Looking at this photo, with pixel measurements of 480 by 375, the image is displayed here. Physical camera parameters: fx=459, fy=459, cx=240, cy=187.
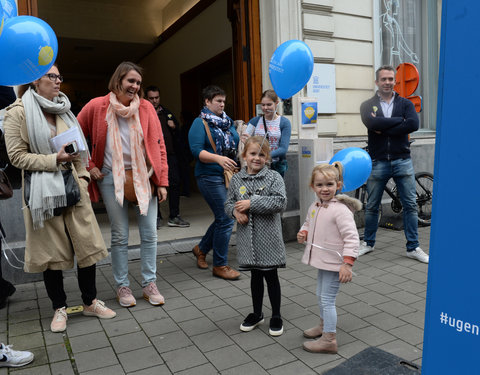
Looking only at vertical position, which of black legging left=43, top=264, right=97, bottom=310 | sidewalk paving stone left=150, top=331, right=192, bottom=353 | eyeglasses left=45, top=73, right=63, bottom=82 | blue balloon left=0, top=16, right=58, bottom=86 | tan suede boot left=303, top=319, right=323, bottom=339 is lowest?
sidewalk paving stone left=150, top=331, right=192, bottom=353

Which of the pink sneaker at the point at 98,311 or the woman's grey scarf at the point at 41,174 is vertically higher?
the woman's grey scarf at the point at 41,174

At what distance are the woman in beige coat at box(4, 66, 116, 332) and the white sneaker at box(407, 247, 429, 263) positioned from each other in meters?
3.46

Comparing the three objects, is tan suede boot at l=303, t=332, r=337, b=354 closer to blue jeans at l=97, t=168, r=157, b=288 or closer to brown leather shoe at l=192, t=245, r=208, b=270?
blue jeans at l=97, t=168, r=157, b=288

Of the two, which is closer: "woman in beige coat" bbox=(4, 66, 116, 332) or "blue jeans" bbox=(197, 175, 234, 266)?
"woman in beige coat" bbox=(4, 66, 116, 332)

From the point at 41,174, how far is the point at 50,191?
0.16m

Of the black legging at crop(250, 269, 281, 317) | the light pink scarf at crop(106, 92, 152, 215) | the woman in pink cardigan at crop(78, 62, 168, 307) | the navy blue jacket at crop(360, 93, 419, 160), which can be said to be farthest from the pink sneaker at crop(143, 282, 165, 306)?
the navy blue jacket at crop(360, 93, 419, 160)

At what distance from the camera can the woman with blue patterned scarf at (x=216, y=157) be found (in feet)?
14.9

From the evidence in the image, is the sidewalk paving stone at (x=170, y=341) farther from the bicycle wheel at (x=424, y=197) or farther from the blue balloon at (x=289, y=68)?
the bicycle wheel at (x=424, y=197)

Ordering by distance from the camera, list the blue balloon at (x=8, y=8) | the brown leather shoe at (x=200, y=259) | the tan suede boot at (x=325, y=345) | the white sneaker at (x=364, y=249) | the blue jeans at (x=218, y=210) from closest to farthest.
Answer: the blue balloon at (x=8, y=8) → the tan suede boot at (x=325, y=345) → the blue jeans at (x=218, y=210) → the brown leather shoe at (x=200, y=259) → the white sneaker at (x=364, y=249)

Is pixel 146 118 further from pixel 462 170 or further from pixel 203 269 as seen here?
pixel 462 170

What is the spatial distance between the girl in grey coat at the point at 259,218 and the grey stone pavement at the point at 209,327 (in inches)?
13.3

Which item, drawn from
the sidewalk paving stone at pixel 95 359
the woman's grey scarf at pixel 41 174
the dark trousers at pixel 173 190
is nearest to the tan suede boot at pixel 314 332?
the sidewalk paving stone at pixel 95 359

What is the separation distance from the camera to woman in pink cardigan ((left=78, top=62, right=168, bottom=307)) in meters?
3.87

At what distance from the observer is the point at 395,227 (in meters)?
6.89
